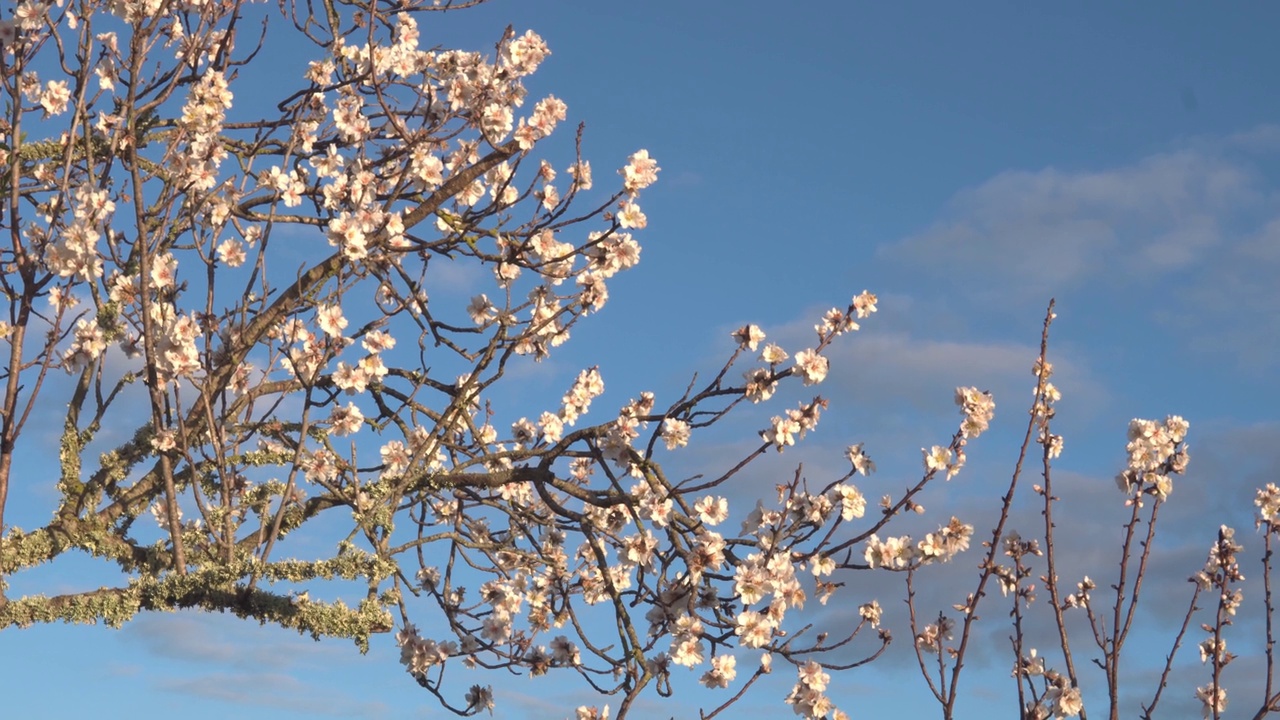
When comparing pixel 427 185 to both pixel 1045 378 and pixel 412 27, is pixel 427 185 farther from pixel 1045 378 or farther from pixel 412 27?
pixel 1045 378

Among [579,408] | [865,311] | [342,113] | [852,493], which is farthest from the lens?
[579,408]

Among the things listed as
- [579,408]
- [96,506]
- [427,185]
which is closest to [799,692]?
[579,408]

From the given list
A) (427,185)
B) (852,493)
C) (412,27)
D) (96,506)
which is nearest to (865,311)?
(852,493)

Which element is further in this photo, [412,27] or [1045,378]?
[412,27]

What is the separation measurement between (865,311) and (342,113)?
123 inches

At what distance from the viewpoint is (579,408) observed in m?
7.32

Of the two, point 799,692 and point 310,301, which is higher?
point 310,301

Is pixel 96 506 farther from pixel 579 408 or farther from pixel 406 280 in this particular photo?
pixel 579 408

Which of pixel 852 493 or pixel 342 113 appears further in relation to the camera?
pixel 342 113

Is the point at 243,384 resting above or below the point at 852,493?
above

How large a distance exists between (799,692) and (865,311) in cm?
175

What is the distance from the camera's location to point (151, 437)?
598 centimetres

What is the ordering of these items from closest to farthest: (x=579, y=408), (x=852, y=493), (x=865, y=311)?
1. (x=852, y=493)
2. (x=865, y=311)
3. (x=579, y=408)

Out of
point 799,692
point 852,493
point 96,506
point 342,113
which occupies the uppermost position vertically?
point 342,113
